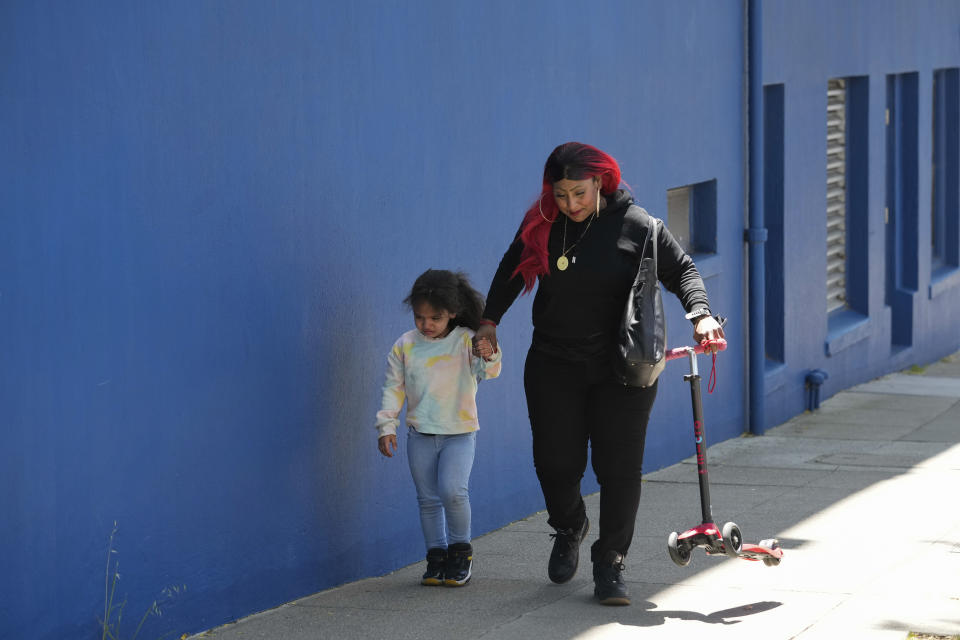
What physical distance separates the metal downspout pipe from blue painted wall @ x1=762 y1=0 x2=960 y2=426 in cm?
27

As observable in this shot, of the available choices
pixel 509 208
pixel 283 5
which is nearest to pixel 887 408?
pixel 509 208

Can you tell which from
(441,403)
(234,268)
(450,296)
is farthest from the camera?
(441,403)

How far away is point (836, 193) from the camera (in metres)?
12.8

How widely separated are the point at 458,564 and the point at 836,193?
7899 millimetres

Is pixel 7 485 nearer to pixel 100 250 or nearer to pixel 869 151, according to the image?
pixel 100 250

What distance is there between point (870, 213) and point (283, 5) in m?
8.43

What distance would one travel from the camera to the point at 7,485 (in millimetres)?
4367

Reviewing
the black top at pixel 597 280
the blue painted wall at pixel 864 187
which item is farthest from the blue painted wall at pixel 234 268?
the blue painted wall at pixel 864 187

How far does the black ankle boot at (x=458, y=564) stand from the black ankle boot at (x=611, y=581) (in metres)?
0.62

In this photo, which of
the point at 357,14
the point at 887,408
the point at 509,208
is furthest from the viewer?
the point at 887,408

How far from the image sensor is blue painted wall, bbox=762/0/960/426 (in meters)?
11.0

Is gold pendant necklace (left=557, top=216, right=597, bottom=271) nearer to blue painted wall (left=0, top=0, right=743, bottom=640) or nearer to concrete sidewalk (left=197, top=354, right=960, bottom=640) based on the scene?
blue painted wall (left=0, top=0, right=743, bottom=640)

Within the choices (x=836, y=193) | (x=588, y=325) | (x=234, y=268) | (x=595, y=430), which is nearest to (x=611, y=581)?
(x=595, y=430)

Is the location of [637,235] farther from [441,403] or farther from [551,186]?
[441,403]
